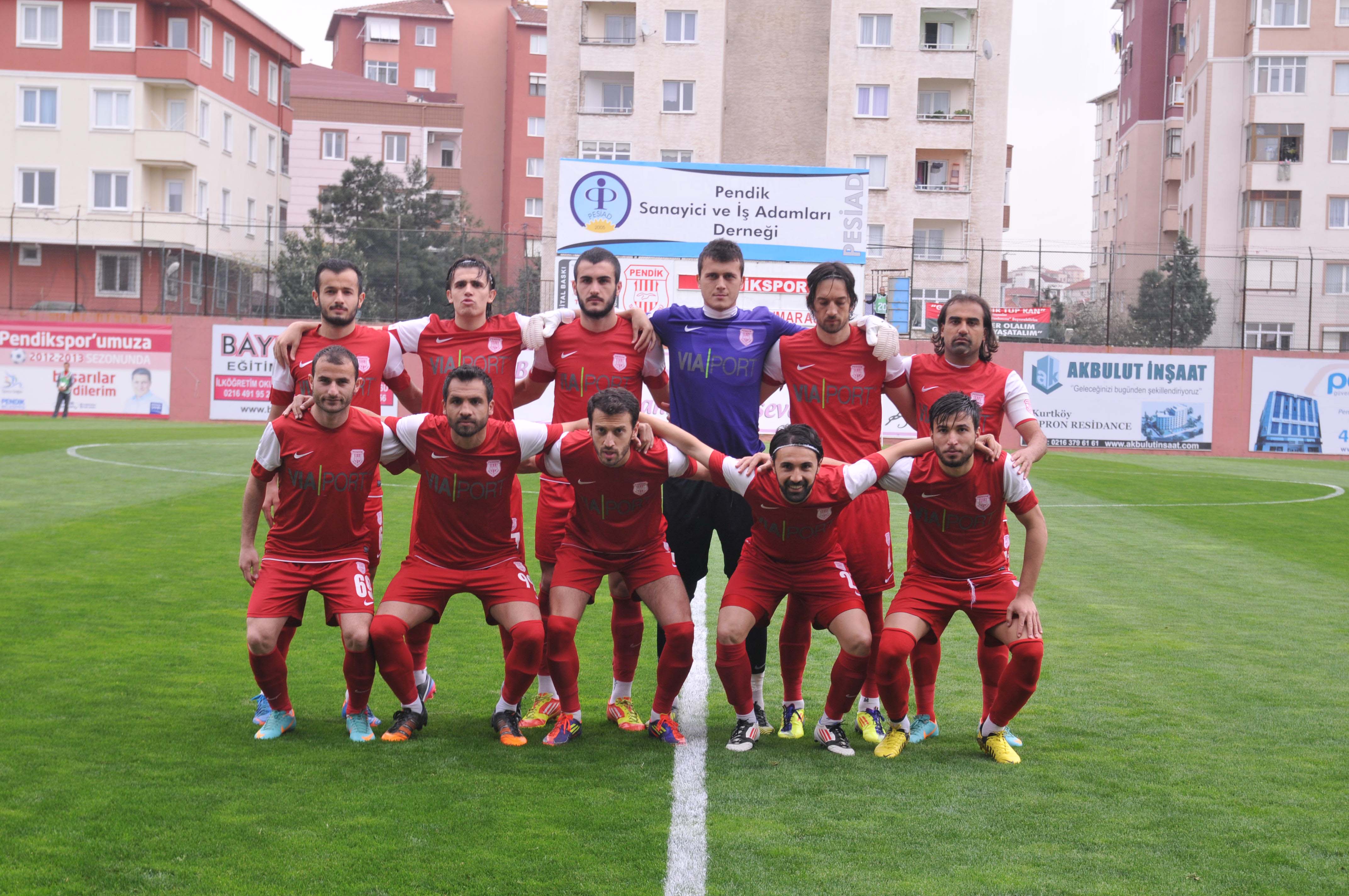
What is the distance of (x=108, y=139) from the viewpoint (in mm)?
41531

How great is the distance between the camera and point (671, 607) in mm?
5309

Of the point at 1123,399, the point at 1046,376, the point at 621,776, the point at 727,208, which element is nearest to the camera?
the point at 621,776

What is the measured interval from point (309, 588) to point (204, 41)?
43.3m

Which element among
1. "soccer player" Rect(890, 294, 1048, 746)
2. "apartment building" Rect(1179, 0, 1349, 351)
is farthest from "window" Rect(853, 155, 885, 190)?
"soccer player" Rect(890, 294, 1048, 746)

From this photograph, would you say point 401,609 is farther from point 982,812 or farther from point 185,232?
point 185,232

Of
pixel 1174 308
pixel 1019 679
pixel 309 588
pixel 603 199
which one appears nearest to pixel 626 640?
pixel 309 588

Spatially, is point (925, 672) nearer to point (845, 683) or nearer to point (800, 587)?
point (845, 683)

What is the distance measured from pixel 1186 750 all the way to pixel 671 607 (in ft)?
7.51

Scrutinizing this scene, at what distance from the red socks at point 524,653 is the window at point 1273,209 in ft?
159

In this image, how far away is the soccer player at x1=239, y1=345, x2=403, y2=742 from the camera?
5.18 meters

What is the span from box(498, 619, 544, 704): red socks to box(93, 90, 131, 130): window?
42215mm

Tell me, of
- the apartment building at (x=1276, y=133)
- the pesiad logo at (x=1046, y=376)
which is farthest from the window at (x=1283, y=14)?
the pesiad logo at (x=1046, y=376)

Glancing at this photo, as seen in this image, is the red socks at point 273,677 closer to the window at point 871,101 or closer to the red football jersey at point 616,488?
the red football jersey at point 616,488

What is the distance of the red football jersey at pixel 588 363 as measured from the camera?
5699mm
